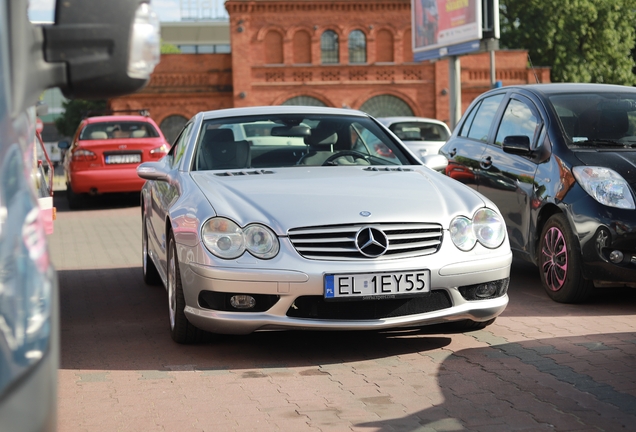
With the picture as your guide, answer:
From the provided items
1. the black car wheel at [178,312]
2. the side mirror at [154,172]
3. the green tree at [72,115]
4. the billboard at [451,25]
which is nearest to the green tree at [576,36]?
the billboard at [451,25]

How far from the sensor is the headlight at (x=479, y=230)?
5660 mm

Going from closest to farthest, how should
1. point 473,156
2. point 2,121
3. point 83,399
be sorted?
point 2,121 → point 83,399 → point 473,156

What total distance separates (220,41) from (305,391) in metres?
98.8

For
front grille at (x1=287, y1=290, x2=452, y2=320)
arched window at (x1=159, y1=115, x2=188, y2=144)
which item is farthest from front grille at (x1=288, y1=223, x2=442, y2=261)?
arched window at (x1=159, y1=115, x2=188, y2=144)

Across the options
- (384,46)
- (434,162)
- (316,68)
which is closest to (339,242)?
(434,162)

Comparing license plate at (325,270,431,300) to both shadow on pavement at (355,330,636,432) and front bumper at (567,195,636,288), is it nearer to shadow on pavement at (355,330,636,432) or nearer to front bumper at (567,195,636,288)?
shadow on pavement at (355,330,636,432)

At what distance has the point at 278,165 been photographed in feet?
22.3

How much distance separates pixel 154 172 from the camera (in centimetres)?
691

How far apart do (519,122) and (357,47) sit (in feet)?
163

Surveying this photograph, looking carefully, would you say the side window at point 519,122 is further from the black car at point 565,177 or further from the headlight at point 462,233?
the headlight at point 462,233

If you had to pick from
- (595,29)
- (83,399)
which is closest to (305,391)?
(83,399)

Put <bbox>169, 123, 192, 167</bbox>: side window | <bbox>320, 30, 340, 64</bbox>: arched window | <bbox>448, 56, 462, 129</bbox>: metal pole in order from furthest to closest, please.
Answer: <bbox>320, 30, 340, 64</bbox>: arched window
<bbox>448, 56, 462, 129</bbox>: metal pole
<bbox>169, 123, 192, 167</bbox>: side window

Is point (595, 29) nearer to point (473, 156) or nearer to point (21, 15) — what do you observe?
point (473, 156)

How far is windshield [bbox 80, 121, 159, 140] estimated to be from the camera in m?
19.0
